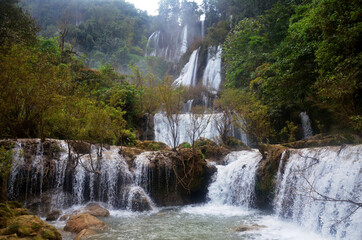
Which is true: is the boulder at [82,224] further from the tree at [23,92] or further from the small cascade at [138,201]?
the tree at [23,92]

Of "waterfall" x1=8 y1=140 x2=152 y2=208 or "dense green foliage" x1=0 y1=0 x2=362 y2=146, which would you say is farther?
"waterfall" x1=8 y1=140 x2=152 y2=208

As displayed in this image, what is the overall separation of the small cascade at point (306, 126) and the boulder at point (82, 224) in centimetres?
1405

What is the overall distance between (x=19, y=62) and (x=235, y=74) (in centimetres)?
1555

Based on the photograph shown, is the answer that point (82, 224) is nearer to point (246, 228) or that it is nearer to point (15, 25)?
point (246, 228)

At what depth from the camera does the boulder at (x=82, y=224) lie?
814 centimetres

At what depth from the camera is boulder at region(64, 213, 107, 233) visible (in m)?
8.14

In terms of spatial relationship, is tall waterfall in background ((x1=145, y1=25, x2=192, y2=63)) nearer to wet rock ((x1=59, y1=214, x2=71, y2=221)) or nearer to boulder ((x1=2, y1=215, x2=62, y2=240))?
wet rock ((x1=59, y1=214, x2=71, y2=221))

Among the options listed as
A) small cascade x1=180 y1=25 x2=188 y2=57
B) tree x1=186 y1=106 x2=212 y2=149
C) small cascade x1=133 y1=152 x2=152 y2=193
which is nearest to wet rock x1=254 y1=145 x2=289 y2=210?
tree x1=186 y1=106 x2=212 y2=149

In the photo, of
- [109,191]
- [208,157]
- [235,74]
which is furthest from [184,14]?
[109,191]

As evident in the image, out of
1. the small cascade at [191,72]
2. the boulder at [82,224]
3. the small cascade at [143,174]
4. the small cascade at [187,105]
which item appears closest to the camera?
the boulder at [82,224]

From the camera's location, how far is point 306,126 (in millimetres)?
16781

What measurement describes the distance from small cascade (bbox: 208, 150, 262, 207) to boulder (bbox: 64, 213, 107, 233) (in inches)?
239

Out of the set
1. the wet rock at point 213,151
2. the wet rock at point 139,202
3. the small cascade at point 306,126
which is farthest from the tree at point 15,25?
the small cascade at point 306,126

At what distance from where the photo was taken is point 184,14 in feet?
180
